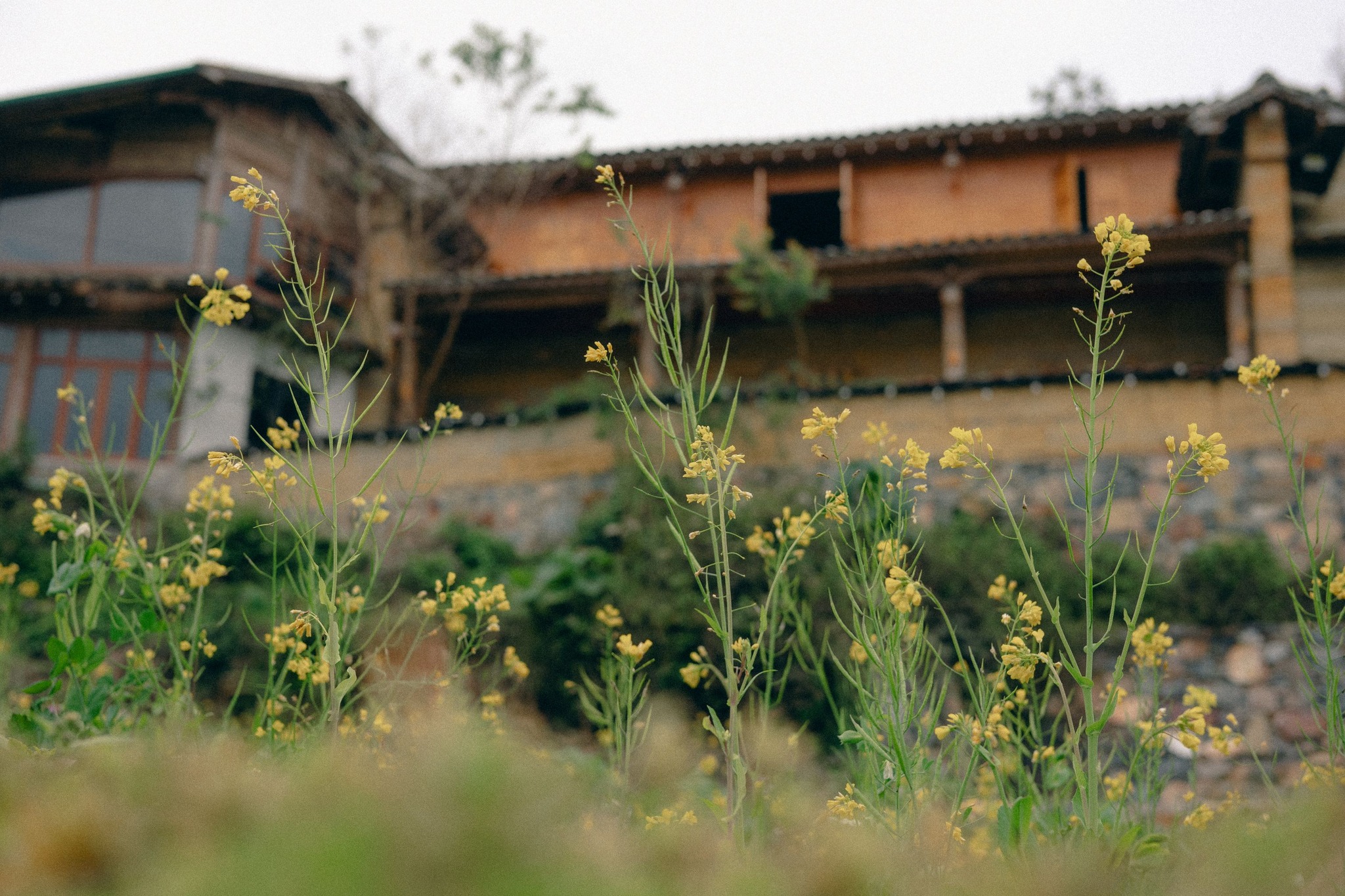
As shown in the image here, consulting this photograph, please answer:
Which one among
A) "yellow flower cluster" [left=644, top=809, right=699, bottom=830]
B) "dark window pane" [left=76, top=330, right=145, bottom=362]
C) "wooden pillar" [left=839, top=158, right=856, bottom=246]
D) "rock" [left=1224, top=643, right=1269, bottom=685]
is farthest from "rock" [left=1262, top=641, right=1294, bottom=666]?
"dark window pane" [left=76, top=330, right=145, bottom=362]

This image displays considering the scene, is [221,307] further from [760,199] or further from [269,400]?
[760,199]

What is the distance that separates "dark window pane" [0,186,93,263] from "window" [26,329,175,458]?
4.71ft

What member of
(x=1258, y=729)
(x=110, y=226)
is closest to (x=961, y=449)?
(x=1258, y=729)

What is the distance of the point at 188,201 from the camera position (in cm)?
1463

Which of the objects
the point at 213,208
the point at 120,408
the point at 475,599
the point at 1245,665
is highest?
the point at 213,208

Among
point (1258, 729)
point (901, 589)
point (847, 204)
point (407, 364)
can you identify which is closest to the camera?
point (901, 589)

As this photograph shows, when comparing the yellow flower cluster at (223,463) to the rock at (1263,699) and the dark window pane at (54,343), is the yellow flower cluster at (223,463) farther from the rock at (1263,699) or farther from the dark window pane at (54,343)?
the dark window pane at (54,343)

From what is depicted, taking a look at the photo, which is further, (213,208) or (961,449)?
(213,208)

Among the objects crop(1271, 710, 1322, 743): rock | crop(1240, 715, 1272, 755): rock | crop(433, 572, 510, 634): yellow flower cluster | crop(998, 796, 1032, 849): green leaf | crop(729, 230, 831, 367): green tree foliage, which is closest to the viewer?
crop(998, 796, 1032, 849): green leaf

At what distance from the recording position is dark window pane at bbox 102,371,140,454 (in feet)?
44.2

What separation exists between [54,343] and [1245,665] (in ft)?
48.8

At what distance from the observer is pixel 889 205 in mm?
15602

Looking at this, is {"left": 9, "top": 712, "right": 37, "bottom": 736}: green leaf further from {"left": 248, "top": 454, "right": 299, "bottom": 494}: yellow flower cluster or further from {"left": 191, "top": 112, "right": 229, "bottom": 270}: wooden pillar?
{"left": 191, "top": 112, "right": 229, "bottom": 270}: wooden pillar

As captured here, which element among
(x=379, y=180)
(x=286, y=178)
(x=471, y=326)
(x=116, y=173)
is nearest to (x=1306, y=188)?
(x=471, y=326)
